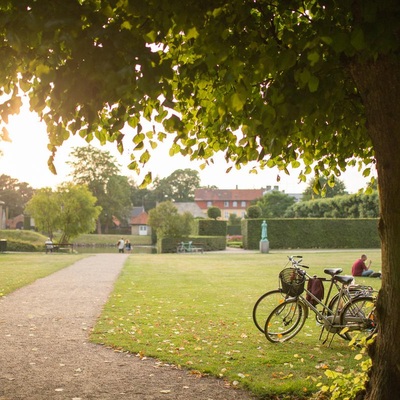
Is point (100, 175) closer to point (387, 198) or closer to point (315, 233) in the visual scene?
point (315, 233)

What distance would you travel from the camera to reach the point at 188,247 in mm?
41906

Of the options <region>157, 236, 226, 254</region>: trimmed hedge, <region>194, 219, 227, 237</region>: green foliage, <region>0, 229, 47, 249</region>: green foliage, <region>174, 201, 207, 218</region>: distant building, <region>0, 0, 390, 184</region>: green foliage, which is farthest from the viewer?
<region>174, 201, 207, 218</region>: distant building

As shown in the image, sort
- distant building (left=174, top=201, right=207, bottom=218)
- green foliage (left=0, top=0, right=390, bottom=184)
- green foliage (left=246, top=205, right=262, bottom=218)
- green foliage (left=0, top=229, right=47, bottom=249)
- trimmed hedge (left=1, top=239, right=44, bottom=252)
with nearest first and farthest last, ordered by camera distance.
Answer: green foliage (left=0, top=0, right=390, bottom=184), trimmed hedge (left=1, top=239, right=44, bottom=252), green foliage (left=0, top=229, right=47, bottom=249), green foliage (left=246, top=205, right=262, bottom=218), distant building (left=174, top=201, right=207, bottom=218)

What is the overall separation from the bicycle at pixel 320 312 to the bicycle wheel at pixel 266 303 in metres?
0.11

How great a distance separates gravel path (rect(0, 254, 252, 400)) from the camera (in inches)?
213

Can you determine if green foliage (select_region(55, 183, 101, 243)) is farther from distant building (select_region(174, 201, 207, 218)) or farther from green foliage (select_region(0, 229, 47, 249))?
distant building (select_region(174, 201, 207, 218))

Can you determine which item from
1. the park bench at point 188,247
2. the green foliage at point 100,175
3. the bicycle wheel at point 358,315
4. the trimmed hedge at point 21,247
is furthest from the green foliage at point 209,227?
the bicycle wheel at point 358,315

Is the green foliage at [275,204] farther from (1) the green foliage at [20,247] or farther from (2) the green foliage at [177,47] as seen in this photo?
(2) the green foliage at [177,47]

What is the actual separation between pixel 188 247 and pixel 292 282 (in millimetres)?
34482

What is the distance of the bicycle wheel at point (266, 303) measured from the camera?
25.4 ft

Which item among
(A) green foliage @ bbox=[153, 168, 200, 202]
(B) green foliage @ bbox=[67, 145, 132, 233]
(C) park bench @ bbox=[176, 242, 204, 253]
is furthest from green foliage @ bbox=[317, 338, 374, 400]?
(A) green foliage @ bbox=[153, 168, 200, 202]

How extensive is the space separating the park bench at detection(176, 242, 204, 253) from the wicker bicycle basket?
109 feet

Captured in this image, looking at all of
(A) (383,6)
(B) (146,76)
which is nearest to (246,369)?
(B) (146,76)

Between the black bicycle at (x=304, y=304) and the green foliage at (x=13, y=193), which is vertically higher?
the green foliage at (x=13, y=193)
